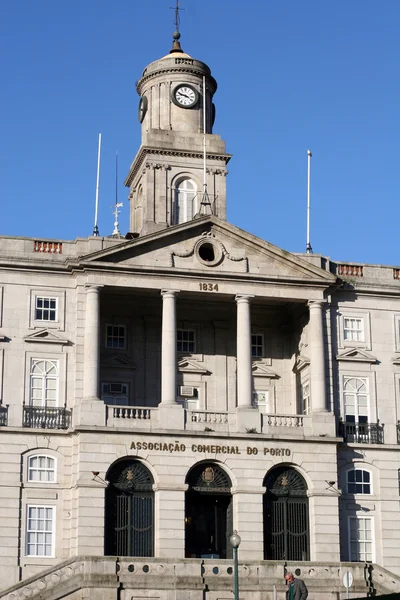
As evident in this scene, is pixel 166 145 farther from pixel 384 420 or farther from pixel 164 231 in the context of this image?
pixel 384 420

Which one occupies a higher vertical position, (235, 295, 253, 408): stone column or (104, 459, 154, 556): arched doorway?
(235, 295, 253, 408): stone column

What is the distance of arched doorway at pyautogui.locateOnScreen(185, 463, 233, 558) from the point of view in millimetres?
53625

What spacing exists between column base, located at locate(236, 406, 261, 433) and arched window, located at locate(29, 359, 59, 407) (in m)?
7.99

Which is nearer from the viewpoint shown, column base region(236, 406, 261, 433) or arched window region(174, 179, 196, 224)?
column base region(236, 406, 261, 433)

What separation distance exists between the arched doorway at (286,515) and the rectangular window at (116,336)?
9.30m

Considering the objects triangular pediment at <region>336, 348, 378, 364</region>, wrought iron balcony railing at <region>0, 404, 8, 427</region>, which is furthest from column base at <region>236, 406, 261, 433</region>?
wrought iron balcony railing at <region>0, 404, 8, 427</region>

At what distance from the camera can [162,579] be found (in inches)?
1933

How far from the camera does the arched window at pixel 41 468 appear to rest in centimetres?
5300

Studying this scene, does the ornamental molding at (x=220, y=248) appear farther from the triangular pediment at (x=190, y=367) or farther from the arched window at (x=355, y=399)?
the arched window at (x=355, y=399)

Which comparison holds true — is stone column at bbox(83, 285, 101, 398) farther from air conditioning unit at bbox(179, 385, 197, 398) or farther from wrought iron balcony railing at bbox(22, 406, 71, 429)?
air conditioning unit at bbox(179, 385, 197, 398)

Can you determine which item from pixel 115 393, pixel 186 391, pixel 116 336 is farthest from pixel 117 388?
pixel 186 391

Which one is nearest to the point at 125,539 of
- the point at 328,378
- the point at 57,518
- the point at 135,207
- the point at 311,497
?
the point at 57,518

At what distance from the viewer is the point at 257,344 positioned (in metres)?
59.3

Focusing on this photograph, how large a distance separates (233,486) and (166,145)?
62.1 ft
